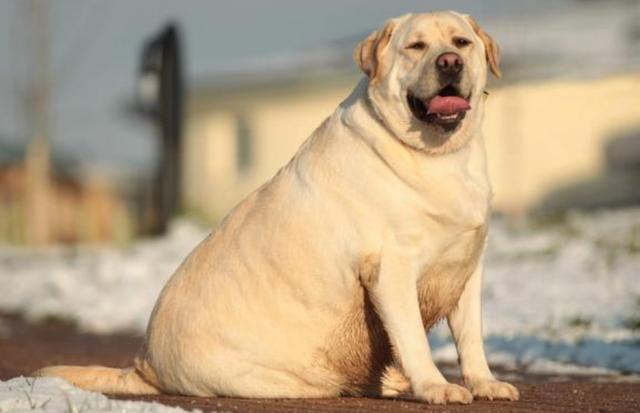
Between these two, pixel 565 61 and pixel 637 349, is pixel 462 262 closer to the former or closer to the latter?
pixel 637 349

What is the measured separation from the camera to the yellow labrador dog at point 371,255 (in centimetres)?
571

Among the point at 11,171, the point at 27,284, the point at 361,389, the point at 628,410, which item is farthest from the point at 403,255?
the point at 11,171

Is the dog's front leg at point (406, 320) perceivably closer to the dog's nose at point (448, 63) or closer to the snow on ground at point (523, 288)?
the dog's nose at point (448, 63)

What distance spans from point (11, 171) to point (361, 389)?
24325mm

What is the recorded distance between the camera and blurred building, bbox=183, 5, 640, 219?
81.0ft

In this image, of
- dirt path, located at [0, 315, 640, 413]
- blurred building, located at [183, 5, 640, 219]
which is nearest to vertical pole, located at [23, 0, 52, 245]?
blurred building, located at [183, 5, 640, 219]

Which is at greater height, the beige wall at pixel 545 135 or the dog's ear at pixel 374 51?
the dog's ear at pixel 374 51

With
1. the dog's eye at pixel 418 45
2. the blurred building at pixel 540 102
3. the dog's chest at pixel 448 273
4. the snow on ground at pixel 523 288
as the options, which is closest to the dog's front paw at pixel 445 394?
the dog's chest at pixel 448 273

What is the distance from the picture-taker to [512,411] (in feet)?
18.0

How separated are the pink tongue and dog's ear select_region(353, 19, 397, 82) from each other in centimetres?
32

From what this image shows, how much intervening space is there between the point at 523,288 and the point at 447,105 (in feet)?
26.5

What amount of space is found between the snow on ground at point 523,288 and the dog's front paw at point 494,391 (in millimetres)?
2903

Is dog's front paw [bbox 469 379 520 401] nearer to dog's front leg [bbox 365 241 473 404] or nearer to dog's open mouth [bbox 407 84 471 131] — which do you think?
dog's front leg [bbox 365 241 473 404]

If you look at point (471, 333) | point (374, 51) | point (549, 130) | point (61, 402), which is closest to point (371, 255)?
point (471, 333)
